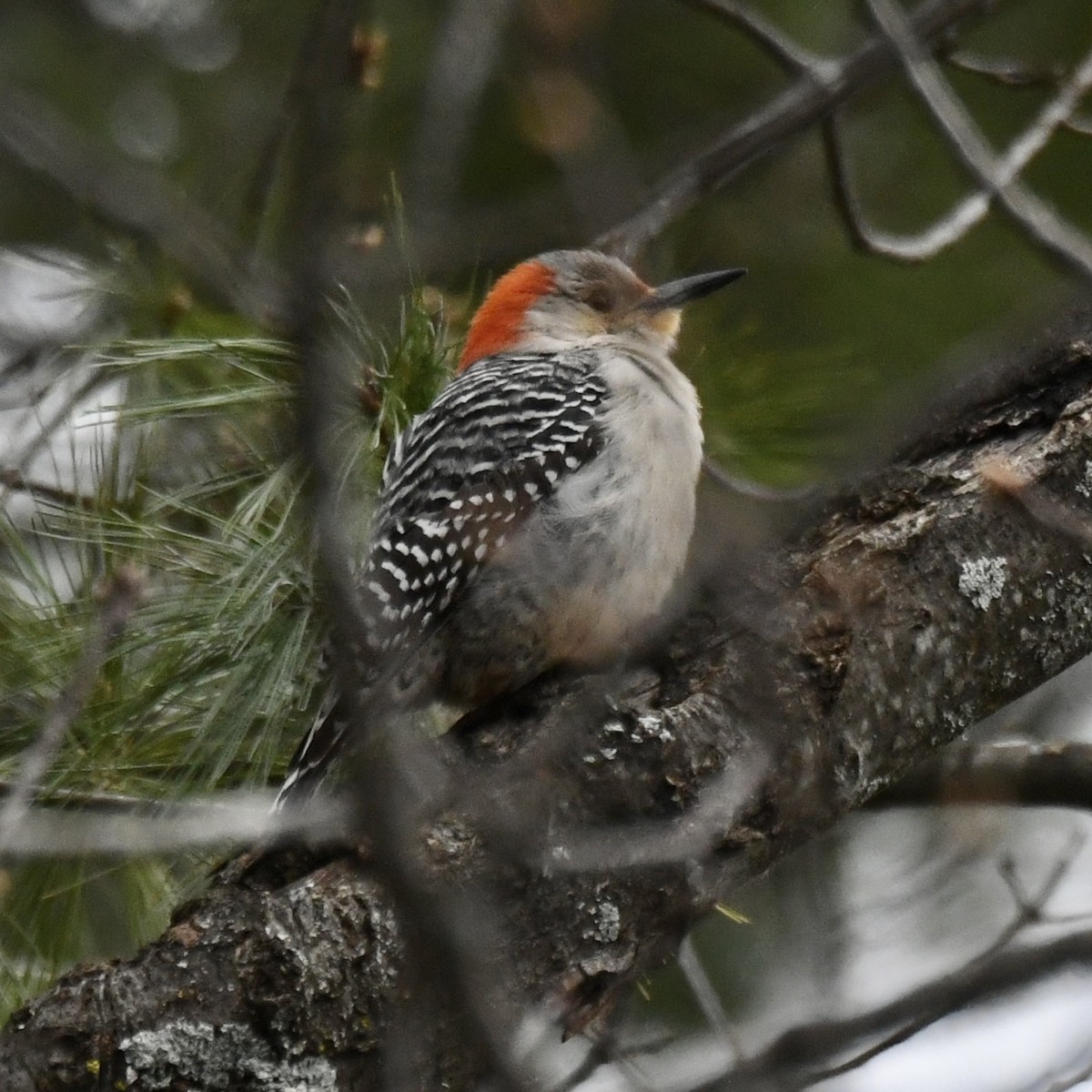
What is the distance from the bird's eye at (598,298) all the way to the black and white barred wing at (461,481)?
0.70 m

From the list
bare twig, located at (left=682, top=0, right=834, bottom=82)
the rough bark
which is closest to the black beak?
bare twig, located at (left=682, top=0, right=834, bottom=82)

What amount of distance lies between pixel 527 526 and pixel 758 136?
1.19 m

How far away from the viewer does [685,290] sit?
5102 mm

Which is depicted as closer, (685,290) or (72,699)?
(72,699)

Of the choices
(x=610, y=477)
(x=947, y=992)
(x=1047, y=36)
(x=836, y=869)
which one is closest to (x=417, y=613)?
(x=610, y=477)

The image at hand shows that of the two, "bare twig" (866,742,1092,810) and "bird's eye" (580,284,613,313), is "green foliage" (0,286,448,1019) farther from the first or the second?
"bird's eye" (580,284,613,313)

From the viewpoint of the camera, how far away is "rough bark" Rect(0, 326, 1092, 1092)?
2484 millimetres

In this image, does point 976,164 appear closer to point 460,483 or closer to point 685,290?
point 460,483

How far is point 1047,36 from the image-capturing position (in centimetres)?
749

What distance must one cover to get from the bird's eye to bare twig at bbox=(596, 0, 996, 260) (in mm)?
558

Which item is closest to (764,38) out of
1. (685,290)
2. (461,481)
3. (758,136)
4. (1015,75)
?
(758,136)

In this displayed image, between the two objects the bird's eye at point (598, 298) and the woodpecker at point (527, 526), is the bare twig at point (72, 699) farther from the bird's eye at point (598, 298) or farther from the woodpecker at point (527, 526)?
the bird's eye at point (598, 298)

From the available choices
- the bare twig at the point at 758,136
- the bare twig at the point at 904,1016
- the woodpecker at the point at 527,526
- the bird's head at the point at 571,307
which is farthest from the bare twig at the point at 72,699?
the bird's head at the point at 571,307

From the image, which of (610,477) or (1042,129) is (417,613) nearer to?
(610,477)
